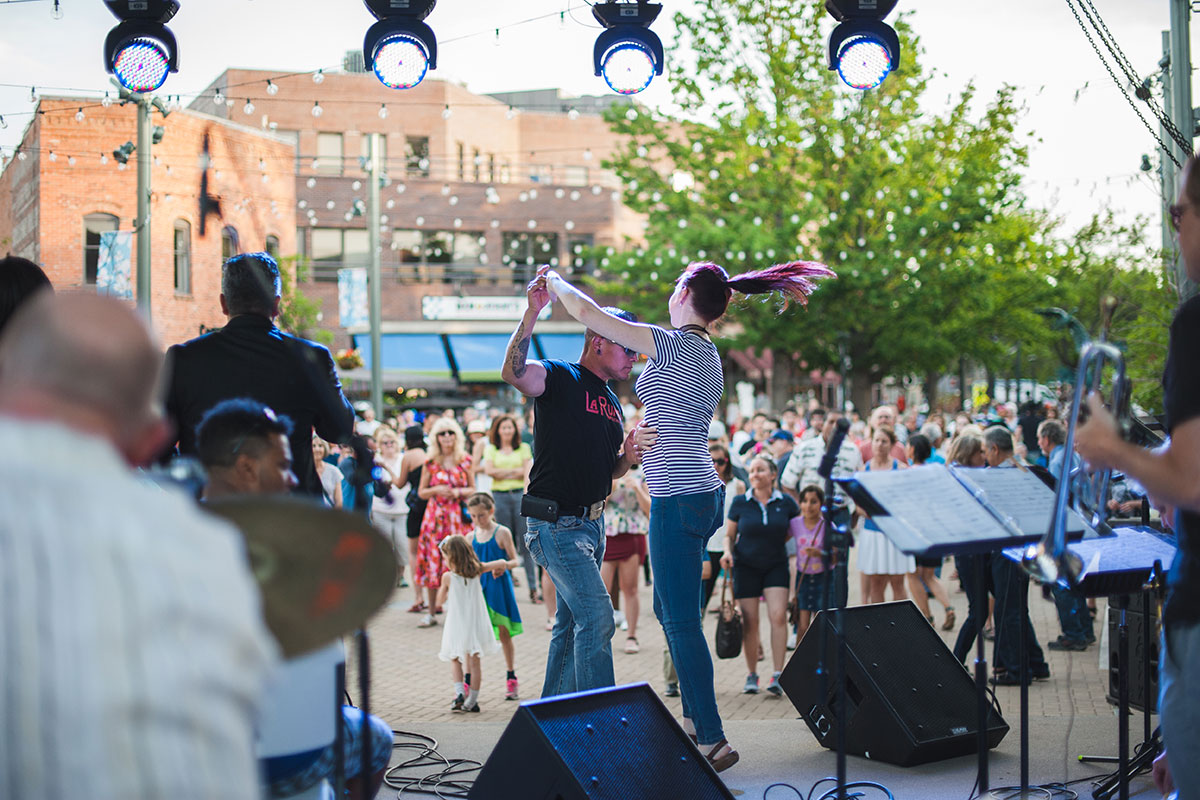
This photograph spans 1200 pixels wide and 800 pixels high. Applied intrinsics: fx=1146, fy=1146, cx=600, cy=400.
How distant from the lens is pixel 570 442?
205 inches

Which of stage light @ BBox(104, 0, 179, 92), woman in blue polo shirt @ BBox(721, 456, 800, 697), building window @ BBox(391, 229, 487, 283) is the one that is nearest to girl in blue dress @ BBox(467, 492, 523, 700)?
woman in blue polo shirt @ BBox(721, 456, 800, 697)

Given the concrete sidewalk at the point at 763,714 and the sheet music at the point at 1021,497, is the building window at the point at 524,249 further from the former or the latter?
the sheet music at the point at 1021,497

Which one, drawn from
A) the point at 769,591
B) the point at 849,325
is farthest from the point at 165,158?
the point at 769,591

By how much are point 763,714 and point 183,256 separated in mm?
24605

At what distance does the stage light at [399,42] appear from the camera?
6.75 meters

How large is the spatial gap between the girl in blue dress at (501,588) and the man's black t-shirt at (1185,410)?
5.69 metres

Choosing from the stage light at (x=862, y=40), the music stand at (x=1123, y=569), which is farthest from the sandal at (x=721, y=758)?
the stage light at (x=862, y=40)

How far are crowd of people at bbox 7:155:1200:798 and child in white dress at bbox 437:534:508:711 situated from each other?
2cm

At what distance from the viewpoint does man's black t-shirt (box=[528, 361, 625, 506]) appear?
5.14 m

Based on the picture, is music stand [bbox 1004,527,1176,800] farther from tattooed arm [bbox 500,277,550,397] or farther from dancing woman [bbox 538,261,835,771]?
tattooed arm [bbox 500,277,550,397]

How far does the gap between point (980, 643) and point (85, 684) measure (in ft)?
10.9

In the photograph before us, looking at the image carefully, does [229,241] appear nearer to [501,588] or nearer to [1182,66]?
[501,588]

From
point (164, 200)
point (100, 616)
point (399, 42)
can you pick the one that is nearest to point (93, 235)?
point (164, 200)

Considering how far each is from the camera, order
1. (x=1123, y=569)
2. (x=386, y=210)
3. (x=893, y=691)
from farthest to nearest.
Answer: (x=386, y=210) → (x=893, y=691) → (x=1123, y=569)
